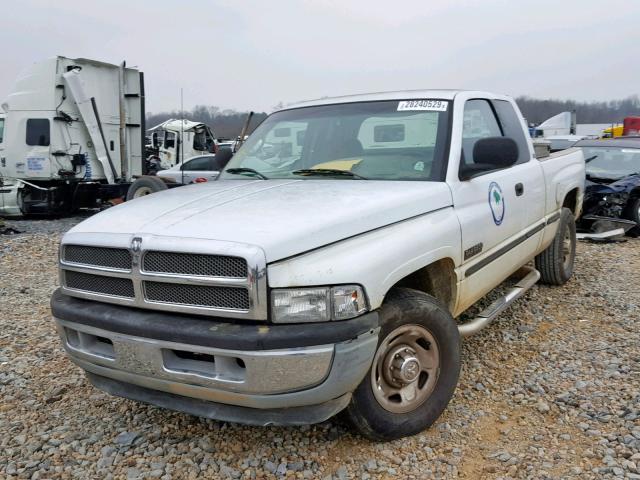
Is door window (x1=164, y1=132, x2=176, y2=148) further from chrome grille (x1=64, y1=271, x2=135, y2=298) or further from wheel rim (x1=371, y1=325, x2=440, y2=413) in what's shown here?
wheel rim (x1=371, y1=325, x2=440, y2=413)

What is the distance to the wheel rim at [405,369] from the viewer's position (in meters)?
2.74

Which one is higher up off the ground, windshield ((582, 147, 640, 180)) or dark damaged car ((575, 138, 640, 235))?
windshield ((582, 147, 640, 180))

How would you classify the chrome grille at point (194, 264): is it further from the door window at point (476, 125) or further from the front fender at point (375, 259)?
the door window at point (476, 125)

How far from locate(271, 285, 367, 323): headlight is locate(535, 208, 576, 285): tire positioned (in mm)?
3715

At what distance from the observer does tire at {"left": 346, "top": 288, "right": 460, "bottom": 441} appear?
267 centimetres

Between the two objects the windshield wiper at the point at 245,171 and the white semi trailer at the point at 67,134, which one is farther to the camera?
the white semi trailer at the point at 67,134

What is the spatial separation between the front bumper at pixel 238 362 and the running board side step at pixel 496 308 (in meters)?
1.21

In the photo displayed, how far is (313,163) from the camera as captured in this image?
12.0 feet

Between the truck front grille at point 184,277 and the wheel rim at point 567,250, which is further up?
the truck front grille at point 184,277

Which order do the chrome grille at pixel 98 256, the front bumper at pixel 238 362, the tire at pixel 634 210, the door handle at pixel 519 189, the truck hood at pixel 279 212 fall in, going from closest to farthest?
the front bumper at pixel 238 362 < the truck hood at pixel 279 212 < the chrome grille at pixel 98 256 < the door handle at pixel 519 189 < the tire at pixel 634 210

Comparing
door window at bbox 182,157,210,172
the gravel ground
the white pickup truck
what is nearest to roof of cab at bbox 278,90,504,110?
the white pickup truck

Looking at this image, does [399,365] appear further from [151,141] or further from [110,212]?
[151,141]

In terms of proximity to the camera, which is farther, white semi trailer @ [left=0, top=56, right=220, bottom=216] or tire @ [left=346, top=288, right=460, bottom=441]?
white semi trailer @ [left=0, top=56, right=220, bottom=216]

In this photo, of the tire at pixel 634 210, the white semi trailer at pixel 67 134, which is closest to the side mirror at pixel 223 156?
the tire at pixel 634 210
